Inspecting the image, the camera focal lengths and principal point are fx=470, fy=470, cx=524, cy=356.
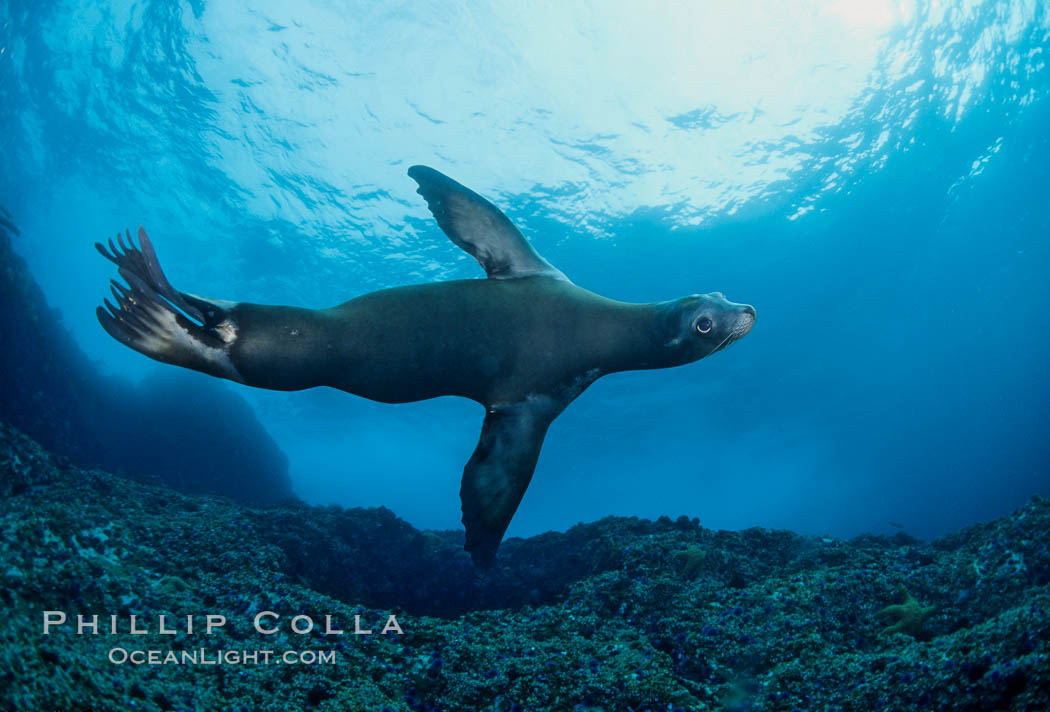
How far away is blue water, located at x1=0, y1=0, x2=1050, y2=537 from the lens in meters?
12.2

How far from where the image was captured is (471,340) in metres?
2.75

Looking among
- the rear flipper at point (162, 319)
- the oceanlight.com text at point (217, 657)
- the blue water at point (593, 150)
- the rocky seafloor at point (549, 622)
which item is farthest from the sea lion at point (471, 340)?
the blue water at point (593, 150)

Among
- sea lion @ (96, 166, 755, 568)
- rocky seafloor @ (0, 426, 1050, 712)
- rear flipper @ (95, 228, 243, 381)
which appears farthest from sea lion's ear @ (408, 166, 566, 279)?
rocky seafloor @ (0, 426, 1050, 712)

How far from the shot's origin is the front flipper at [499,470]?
277 cm

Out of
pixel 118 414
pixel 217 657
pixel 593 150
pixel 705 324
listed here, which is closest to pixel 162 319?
pixel 217 657

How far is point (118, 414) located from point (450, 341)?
1668cm

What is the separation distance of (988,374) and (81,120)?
5876 centimetres

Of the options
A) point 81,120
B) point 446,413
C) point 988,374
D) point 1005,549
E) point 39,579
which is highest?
point 988,374

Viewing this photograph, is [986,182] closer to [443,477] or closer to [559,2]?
[559,2]

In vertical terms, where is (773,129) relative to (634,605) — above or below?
above

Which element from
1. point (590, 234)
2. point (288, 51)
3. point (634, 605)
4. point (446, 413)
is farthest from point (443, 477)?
point (634, 605)

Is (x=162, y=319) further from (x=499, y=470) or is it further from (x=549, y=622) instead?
(x=549, y=622)

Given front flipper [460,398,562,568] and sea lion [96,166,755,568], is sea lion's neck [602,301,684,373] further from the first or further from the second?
front flipper [460,398,562,568]

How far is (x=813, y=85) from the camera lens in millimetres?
13148
